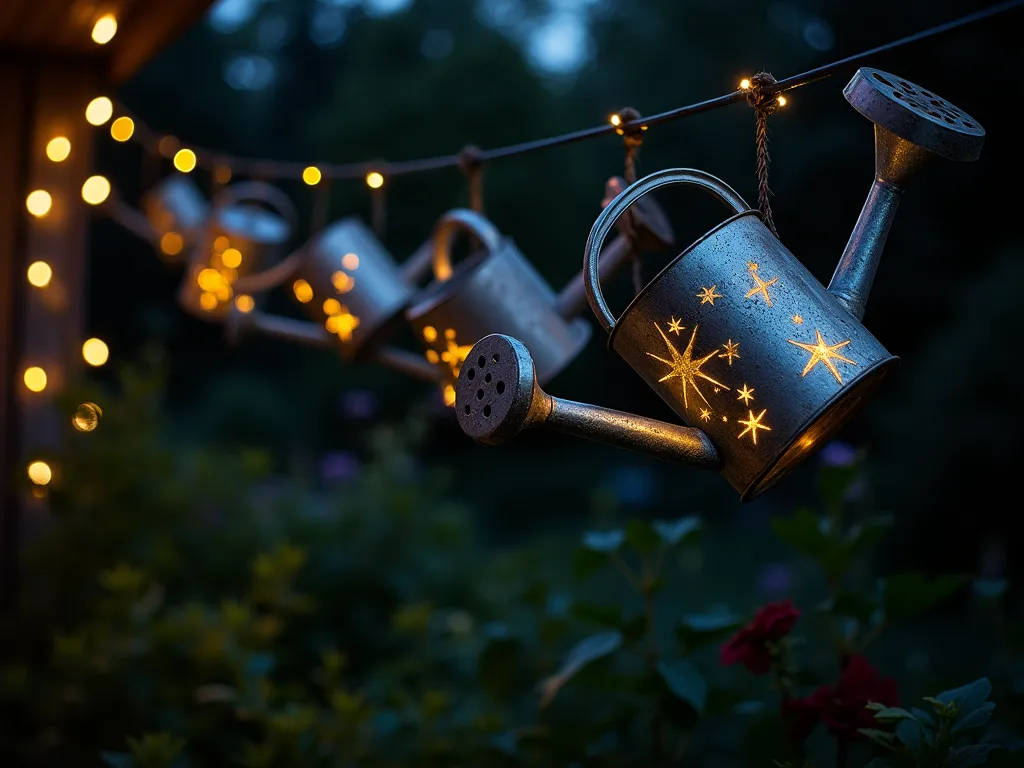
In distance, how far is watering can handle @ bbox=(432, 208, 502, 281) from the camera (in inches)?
45.9

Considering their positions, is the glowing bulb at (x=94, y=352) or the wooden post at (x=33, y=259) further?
the glowing bulb at (x=94, y=352)

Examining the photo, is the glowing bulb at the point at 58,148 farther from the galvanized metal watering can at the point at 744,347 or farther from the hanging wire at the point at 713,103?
the galvanized metal watering can at the point at 744,347

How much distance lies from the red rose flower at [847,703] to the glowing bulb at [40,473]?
173cm

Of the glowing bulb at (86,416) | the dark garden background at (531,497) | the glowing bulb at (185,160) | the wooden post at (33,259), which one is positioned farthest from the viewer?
the wooden post at (33,259)

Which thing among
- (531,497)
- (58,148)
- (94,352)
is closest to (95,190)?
(58,148)

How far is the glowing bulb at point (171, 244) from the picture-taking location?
2.42 m

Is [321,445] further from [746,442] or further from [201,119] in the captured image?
[746,442]

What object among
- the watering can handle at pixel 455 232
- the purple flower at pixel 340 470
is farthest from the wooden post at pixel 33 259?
the watering can handle at pixel 455 232

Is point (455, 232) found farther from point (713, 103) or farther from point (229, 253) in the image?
point (229, 253)

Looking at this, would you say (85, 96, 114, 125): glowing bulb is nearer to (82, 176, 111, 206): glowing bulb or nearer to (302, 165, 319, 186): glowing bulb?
(82, 176, 111, 206): glowing bulb

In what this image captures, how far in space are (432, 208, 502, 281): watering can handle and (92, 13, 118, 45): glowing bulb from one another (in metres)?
1.23

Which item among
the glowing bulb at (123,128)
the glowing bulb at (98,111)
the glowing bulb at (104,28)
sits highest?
the glowing bulb at (104,28)

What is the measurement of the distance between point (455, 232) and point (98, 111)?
1.45 meters

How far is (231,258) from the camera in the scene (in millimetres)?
1888
